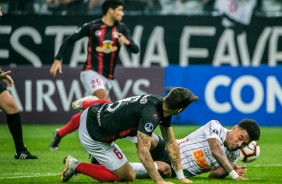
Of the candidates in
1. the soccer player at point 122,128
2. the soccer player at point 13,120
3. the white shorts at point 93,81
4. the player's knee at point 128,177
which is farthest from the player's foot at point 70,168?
the white shorts at point 93,81

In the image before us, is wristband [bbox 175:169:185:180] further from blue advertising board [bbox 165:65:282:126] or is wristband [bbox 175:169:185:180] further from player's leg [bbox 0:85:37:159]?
blue advertising board [bbox 165:65:282:126]

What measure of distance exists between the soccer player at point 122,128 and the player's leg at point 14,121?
2.21 m

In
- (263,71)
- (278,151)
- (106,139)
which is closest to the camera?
(106,139)

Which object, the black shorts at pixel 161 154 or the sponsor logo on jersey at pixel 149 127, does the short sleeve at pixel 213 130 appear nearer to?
the black shorts at pixel 161 154

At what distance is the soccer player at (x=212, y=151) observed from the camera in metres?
9.67

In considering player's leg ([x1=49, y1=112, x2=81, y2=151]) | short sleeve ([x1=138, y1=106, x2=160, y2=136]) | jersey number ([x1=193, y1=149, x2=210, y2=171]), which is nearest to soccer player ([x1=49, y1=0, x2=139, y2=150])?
player's leg ([x1=49, y1=112, x2=81, y2=151])

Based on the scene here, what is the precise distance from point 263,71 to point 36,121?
4925mm

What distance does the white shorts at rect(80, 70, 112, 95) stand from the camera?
13961 millimetres

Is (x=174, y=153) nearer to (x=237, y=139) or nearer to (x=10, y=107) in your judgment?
(x=237, y=139)

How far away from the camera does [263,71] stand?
18.1 meters

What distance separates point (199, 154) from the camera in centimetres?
1018

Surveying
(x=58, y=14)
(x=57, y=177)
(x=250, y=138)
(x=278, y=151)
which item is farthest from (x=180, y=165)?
(x=58, y=14)

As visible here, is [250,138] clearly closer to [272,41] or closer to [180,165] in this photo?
[180,165]

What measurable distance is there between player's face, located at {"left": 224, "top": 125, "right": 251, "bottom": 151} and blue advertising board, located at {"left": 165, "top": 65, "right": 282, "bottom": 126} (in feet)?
26.8
